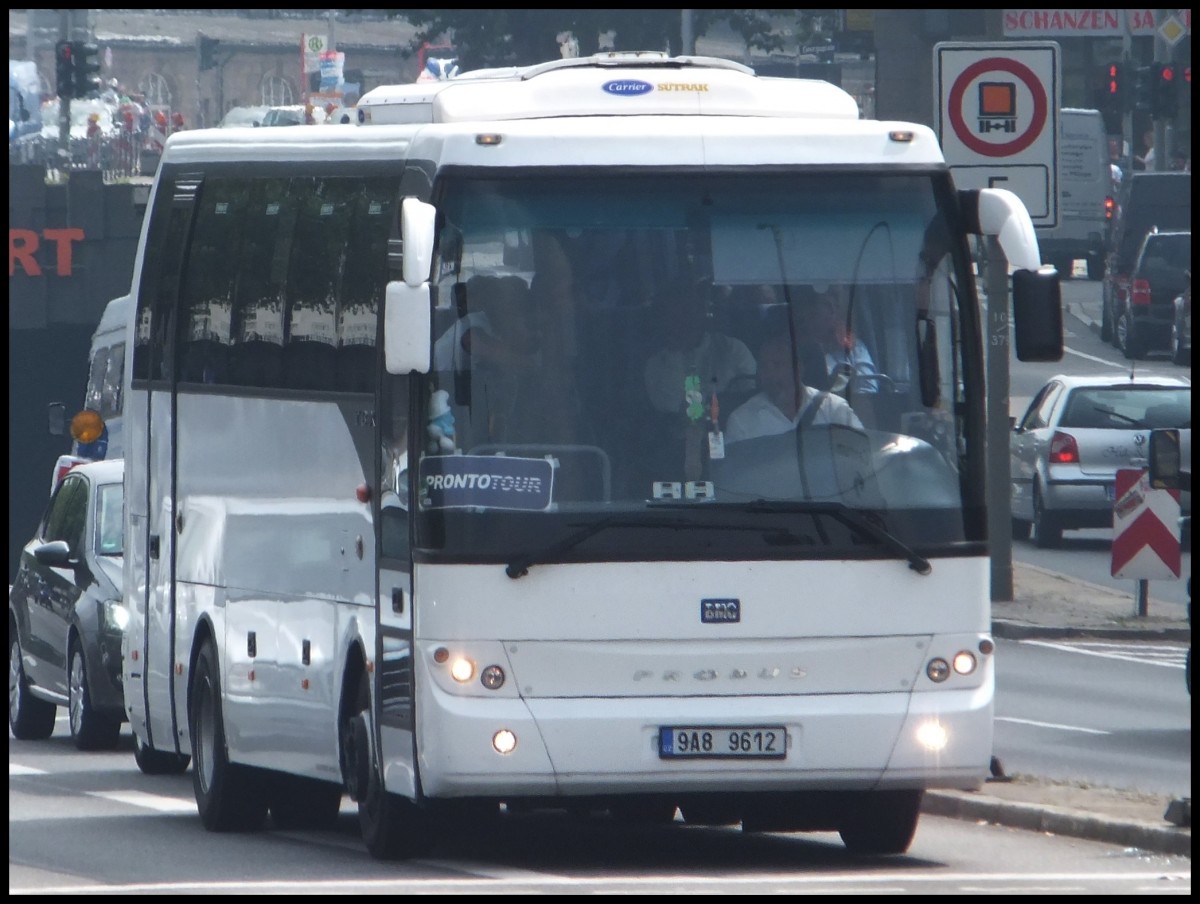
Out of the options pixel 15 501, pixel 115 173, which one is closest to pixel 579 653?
pixel 15 501

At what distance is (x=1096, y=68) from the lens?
9669 centimetres

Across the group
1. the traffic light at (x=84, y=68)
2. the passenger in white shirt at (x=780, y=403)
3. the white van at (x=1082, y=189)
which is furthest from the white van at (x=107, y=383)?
the white van at (x=1082, y=189)

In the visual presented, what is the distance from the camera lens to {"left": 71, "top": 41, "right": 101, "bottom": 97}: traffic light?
47.3 meters

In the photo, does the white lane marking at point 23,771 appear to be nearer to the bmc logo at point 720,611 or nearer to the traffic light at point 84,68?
the bmc logo at point 720,611

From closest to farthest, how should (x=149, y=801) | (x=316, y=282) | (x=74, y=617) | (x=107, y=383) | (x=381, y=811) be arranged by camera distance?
(x=381, y=811)
(x=316, y=282)
(x=149, y=801)
(x=74, y=617)
(x=107, y=383)

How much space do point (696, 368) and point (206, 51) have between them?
11735cm

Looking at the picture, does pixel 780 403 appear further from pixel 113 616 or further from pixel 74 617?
pixel 74 617

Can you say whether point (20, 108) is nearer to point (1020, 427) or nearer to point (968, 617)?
point (1020, 427)

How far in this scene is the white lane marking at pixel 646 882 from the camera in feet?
36.0

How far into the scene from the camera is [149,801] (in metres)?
15.4

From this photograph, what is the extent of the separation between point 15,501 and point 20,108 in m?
30.3

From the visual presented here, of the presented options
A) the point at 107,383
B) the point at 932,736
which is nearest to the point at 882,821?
the point at 932,736

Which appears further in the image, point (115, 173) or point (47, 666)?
point (115, 173)

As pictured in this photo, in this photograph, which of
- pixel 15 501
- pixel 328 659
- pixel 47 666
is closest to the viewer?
pixel 328 659
